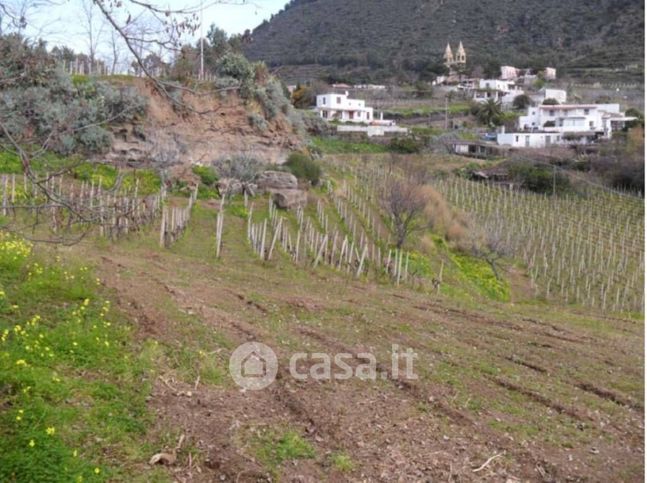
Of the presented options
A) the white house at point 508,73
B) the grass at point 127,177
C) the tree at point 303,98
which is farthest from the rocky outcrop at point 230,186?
the white house at point 508,73

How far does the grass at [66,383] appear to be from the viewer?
14.9 feet

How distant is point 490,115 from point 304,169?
4134 centimetres

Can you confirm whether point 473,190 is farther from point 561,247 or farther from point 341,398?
point 341,398

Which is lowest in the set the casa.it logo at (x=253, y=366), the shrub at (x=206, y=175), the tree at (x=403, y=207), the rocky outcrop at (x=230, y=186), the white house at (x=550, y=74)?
the casa.it logo at (x=253, y=366)

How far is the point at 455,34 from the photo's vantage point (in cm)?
9719

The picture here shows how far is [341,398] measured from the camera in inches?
241

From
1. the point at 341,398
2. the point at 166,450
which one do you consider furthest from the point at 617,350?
the point at 166,450

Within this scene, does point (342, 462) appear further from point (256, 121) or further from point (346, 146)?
point (346, 146)

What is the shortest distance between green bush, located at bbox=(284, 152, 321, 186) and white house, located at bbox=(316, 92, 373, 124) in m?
35.4

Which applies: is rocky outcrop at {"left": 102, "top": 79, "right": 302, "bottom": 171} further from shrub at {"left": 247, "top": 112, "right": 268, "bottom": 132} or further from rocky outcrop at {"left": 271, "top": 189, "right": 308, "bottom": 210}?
rocky outcrop at {"left": 271, "top": 189, "right": 308, "bottom": 210}

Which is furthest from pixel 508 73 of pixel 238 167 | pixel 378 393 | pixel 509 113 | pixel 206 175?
pixel 378 393

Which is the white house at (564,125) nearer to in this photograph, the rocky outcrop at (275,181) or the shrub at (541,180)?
the shrub at (541,180)

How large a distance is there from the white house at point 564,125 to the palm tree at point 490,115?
6.40 ft

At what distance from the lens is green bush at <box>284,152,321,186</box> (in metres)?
24.8
